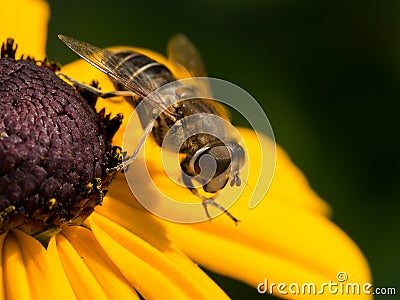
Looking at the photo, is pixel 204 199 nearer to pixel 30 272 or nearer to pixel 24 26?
pixel 30 272

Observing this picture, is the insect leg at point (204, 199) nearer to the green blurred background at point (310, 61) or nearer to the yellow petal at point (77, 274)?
the yellow petal at point (77, 274)

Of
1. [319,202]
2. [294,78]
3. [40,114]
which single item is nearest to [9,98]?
[40,114]

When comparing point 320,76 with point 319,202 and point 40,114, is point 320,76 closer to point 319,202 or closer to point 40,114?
point 319,202

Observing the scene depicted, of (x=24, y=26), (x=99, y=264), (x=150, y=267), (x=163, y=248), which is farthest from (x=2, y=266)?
(x=24, y=26)

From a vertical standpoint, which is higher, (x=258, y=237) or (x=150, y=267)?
(x=258, y=237)

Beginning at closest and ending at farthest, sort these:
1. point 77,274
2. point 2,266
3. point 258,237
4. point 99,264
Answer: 1. point 2,266
2. point 77,274
3. point 99,264
4. point 258,237

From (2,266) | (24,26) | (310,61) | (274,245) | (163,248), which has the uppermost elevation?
(310,61)

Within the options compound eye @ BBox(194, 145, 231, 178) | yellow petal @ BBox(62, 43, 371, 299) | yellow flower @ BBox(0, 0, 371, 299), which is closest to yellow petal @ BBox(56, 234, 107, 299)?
yellow flower @ BBox(0, 0, 371, 299)
